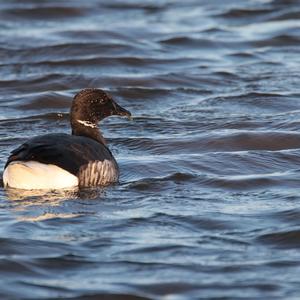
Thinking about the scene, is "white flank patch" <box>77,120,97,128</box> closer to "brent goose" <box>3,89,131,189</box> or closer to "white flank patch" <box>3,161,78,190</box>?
"brent goose" <box>3,89,131,189</box>

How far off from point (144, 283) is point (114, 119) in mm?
6603

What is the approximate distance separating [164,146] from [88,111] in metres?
1.44

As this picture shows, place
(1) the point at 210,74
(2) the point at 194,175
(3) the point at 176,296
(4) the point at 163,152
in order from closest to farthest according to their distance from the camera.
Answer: (3) the point at 176,296 → (2) the point at 194,175 → (4) the point at 163,152 → (1) the point at 210,74

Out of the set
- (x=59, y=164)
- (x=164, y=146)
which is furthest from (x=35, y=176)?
(x=164, y=146)

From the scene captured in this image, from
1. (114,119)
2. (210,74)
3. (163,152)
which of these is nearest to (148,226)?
(163,152)

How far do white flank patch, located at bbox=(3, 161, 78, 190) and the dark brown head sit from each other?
54.4 inches

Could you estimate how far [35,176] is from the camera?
10.6 m

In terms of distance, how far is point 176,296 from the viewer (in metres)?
8.18

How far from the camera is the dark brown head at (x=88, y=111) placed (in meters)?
12.1

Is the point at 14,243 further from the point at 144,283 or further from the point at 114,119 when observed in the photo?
the point at 114,119

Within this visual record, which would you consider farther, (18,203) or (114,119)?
(114,119)

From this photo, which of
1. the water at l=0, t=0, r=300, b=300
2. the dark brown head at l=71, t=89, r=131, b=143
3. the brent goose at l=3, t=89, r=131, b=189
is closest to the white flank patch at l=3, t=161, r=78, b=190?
the brent goose at l=3, t=89, r=131, b=189

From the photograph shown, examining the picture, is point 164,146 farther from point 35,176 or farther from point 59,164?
point 35,176

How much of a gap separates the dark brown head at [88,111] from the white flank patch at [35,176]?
4.53 feet
